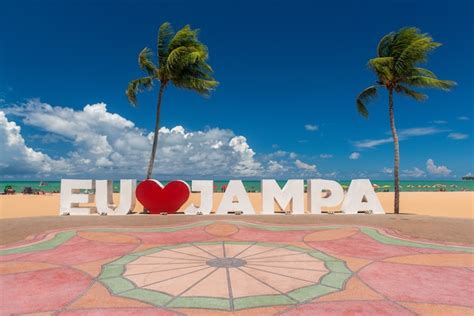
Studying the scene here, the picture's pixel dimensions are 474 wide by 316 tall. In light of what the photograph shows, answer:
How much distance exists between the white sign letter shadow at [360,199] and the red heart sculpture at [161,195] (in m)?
9.78

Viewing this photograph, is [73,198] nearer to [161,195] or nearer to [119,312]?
[161,195]

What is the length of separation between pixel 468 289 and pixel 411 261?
1945 millimetres

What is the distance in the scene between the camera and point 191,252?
345 inches

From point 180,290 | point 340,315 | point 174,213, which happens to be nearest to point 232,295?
point 180,290

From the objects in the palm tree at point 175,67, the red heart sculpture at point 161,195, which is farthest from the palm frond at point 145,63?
the red heart sculpture at point 161,195

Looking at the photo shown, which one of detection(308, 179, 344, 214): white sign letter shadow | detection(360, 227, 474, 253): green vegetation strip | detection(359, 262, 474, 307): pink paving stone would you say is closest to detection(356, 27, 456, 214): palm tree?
detection(308, 179, 344, 214): white sign letter shadow

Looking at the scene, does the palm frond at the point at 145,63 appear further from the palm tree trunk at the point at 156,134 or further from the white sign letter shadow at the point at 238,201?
the white sign letter shadow at the point at 238,201

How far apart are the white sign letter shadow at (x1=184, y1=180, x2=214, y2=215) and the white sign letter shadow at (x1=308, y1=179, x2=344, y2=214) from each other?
6.03 m

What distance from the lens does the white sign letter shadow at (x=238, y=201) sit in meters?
18.0

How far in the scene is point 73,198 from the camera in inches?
711

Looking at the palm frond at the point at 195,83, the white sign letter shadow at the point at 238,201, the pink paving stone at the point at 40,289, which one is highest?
the palm frond at the point at 195,83

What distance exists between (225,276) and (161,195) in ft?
40.8

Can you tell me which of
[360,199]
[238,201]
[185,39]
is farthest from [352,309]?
[185,39]

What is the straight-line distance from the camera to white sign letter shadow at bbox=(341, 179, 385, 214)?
18.4 m
